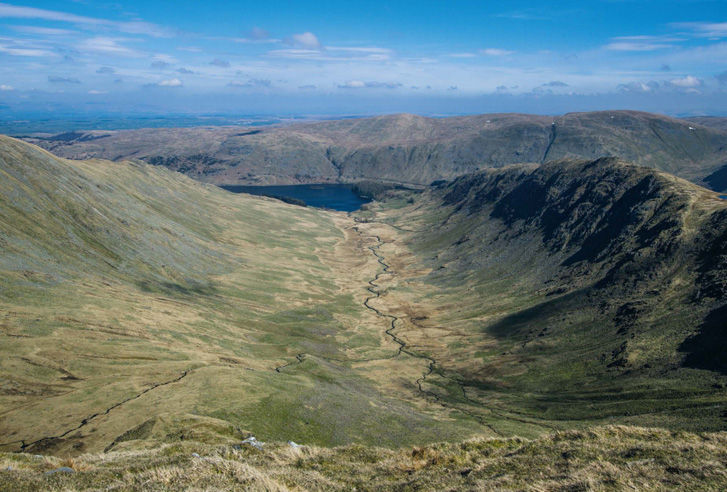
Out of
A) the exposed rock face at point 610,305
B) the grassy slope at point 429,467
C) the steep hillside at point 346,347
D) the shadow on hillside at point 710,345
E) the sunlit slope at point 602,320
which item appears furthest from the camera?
the exposed rock face at point 610,305

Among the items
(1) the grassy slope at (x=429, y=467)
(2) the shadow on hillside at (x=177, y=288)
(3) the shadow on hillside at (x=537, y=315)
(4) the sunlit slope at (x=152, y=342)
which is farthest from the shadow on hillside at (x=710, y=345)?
(2) the shadow on hillside at (x=177, y=288)

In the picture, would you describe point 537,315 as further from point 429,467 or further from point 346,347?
point 429,467

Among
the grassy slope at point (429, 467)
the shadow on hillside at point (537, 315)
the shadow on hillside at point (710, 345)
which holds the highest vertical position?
the grassy slope at point (429, 467)

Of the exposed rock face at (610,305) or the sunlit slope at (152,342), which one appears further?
the exposed rock face at (610,305)

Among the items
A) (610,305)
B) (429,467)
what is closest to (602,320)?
(610,305)

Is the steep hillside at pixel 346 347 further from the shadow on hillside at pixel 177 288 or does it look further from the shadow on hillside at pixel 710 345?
the shadow on hillside at pixel 177 288

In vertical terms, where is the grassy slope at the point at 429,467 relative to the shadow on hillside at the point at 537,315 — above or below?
above

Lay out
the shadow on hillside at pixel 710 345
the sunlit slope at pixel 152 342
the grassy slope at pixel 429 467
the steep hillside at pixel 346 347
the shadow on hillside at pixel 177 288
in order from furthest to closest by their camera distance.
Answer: the shadow on hillside at pixel 177 288, the shadow on hillside at pixel 710 345, the sunlit slope at pixel 152 342, the steep hillside at pixel 346 347, the grassy slope at pixel 429 467
